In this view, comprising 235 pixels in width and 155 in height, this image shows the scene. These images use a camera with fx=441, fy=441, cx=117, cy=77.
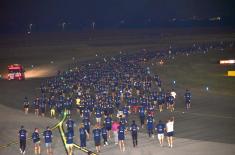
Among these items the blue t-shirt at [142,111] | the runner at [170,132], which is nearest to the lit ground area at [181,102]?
the runner at [170,132]

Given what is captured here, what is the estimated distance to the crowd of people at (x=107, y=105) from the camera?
24.8m

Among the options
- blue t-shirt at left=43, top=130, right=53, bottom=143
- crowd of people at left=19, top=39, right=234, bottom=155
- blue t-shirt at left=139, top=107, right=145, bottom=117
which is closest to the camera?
blue t-shirt at left=43, top=130, right=53, bottom=143

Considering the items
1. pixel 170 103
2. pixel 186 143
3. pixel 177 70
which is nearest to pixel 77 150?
pixel 186 143

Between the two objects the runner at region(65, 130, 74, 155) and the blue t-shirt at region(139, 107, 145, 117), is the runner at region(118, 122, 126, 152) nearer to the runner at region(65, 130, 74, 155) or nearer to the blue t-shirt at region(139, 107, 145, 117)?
the runner at region(65, 130, 74, 155)

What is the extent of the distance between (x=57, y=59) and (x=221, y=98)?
149 feet

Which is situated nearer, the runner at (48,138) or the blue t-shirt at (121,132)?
the runner at (48,138)

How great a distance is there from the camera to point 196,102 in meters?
38.4

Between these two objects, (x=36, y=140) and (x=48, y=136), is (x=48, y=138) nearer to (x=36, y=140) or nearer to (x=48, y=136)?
(x=48, y=136)

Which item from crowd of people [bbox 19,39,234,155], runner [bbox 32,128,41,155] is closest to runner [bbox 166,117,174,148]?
crowd of people [bbox 19,39,234,155]

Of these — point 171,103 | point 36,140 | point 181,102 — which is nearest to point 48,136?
point 36,140

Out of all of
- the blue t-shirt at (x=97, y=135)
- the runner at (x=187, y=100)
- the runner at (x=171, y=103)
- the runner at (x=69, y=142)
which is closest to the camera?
the runner at (x=69, y=142)

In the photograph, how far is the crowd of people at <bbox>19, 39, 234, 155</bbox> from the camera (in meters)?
24.8

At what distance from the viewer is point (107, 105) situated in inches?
1300

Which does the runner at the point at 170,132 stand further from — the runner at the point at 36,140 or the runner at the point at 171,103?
the runner at the point at 171,103
